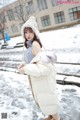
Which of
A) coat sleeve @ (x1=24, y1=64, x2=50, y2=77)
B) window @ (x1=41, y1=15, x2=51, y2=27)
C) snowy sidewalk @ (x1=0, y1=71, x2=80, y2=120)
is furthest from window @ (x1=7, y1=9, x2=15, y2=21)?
coat sleeve @ (x1=24, y1=64, x2=50, y2=77)

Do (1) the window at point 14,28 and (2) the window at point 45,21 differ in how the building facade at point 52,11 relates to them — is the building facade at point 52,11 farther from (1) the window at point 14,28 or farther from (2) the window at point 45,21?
(1) the window at point 14,28

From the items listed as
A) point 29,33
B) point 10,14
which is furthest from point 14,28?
point 29,33

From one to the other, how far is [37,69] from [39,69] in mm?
27

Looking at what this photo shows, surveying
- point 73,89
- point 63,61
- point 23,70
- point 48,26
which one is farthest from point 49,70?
point 48,26

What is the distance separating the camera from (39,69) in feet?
8.96

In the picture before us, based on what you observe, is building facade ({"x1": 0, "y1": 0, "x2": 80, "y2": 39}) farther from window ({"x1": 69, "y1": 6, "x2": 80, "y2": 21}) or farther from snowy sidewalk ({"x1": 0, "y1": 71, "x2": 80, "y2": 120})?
snowy sidewalk ({"x1": 0, "y1": 71, "x2": 80, "y2": 120})

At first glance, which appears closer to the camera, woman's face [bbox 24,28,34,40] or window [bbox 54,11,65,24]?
woman's face [bbox 24,28,34,40]

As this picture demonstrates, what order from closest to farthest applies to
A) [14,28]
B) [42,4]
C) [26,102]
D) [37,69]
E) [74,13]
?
[37,69] → [26,102] → [74,13] → [42,4] → [14,28]

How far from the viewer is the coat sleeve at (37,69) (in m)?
2.73

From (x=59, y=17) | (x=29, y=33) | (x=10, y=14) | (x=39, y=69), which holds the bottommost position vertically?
(x=39, y=69)

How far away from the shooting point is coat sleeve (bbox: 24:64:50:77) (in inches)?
107

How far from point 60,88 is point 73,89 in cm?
37

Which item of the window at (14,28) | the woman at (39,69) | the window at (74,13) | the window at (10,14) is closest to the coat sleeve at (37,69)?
the woman at (39,69)

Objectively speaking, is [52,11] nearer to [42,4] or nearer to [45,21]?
[42,4]
